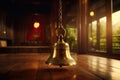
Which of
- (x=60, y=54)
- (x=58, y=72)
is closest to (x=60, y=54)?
(x=60, y=54)

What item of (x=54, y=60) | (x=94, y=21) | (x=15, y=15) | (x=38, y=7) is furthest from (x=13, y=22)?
(x=54, y=60)

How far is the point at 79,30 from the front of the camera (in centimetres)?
412

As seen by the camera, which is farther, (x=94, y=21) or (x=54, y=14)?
(x=94, y=21)

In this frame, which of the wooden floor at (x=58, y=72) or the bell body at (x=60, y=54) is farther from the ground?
the bell body at (x=60, y=54)

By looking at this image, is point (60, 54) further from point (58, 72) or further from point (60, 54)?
point (58, 72)

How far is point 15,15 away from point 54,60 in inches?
342

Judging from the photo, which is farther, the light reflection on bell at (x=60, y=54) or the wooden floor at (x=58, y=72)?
the light reflection on bell at (x=60, y=54)

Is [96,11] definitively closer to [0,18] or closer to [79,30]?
[79,30]

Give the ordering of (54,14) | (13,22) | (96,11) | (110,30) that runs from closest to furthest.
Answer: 1. (110,30)
2. (54,14)
3. (96,11)
4. (13,22)

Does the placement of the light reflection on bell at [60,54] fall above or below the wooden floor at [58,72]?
above

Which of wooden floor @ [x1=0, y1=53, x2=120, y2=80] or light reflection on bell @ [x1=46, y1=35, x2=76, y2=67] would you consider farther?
light reflection on bell @ [x1=46, y1=35, x2=76, y2=67]

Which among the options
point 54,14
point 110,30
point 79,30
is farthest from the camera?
point 54,14

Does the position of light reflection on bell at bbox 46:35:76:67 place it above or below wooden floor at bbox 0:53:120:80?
above

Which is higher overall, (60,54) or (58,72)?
(60,54)
